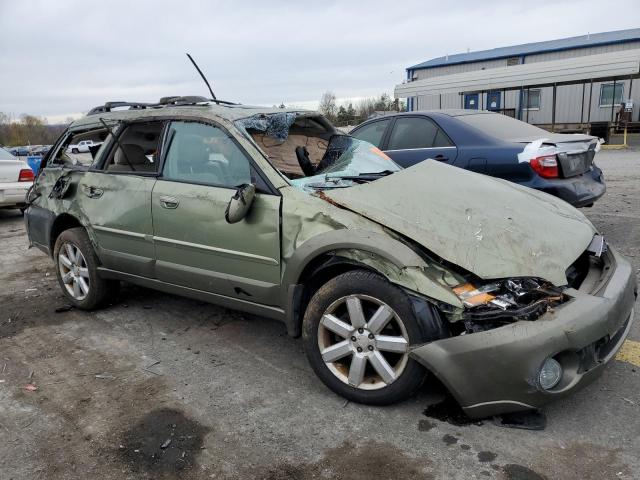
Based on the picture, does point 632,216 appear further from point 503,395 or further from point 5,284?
point 5,284

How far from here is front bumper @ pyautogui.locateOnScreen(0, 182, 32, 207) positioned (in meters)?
9.24

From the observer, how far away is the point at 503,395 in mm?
2541

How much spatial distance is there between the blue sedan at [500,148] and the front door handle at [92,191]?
3543 millimetres

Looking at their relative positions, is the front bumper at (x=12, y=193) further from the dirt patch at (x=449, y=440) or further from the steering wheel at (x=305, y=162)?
the dirt patch at (x=449, y=440)

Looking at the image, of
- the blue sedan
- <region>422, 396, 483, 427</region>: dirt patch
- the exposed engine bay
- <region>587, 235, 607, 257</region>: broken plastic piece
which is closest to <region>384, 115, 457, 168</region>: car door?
the blue sedan

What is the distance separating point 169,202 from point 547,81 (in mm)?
19519

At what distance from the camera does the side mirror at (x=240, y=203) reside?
10.6 feet

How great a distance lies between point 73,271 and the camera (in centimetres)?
470

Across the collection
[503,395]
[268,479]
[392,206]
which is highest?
[392,206]

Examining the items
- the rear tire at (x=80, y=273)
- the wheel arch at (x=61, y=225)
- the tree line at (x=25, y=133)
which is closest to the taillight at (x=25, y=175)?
the wheel arch at (x=61, y=225)

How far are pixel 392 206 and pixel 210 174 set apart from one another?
1367 millimetres

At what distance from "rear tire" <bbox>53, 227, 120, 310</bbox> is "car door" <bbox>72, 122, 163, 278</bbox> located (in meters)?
0.17

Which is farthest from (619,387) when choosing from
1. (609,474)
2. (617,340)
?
(609,474)

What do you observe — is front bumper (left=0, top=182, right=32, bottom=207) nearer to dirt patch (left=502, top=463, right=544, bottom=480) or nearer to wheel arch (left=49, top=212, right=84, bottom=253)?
wheel arch (left=49, top=212, right=84, bottom=253)
